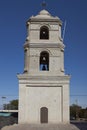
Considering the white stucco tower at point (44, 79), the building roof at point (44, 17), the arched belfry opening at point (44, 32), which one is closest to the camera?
the white stucco tower at point (44, 79)

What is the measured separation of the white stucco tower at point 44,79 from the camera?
2577cm

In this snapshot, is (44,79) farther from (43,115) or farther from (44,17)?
(44,17)

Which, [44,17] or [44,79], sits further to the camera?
[44,17]

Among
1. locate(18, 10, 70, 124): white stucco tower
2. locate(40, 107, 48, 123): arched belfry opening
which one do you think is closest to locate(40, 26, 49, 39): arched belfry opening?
locate(18, 10, 70, 124): white stucco tower

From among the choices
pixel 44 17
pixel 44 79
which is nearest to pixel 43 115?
pixel 44 79

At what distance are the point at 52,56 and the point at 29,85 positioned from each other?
3315 millimetres

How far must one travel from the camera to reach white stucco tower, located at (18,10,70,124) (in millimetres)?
25766

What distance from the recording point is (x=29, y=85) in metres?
26.2

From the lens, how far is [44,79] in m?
26.3

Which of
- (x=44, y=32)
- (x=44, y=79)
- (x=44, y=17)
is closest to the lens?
(x=44, y=79)

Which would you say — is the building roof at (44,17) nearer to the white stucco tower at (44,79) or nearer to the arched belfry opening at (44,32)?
the white stucco tower at (44,79)

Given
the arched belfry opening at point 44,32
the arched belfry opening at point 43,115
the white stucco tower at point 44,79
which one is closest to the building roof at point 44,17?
the white stucco tower at point 44,79

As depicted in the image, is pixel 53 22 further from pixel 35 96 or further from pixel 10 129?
pixel 10 129

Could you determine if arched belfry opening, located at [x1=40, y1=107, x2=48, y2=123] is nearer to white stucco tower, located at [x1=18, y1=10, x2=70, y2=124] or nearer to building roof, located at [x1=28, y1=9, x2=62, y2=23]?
white stucco tower, located at [x1=18, y1=10, x2=70, y2=124]
